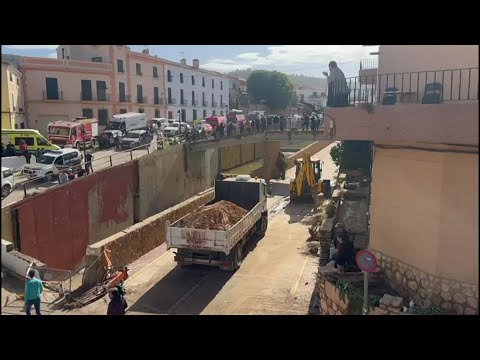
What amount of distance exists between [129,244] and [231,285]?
14.6ft

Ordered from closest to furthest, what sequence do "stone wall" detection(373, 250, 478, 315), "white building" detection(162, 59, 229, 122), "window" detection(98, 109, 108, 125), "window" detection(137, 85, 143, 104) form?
1. "stone wall" detection(373, 250, 478, 315)
2. "window" detection(98, 109, 108, 125)
3. "window" detection(137, 85, 143, 104)
4. "white building" detection(162, 59, 229, 122)

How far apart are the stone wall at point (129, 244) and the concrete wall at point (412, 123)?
25.4 ft

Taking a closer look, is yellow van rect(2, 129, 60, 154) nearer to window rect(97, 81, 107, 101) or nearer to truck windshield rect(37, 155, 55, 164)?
truck windshield rect(37, 155, 55, 164)

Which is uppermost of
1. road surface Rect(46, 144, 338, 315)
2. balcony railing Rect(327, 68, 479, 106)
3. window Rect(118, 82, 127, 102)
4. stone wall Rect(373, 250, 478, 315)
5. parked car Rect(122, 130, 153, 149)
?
window Rect(118, 82, 127, 102)

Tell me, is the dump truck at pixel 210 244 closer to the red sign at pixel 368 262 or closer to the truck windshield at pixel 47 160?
the red sign at pixel 368 262

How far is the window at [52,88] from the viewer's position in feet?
85.4

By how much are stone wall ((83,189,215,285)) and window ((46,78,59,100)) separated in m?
12.0

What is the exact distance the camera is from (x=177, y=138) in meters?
23.1

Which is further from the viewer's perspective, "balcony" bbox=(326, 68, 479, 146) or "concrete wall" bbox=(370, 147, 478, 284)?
"balcony" bbox=(326, 68, 479, 146)

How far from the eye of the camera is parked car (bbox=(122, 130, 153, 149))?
2369cm

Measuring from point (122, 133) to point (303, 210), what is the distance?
413 inches

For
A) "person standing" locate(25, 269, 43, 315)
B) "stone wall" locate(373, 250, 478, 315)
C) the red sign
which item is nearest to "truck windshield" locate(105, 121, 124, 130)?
"person standing" locate(25, 269, 43, 315)

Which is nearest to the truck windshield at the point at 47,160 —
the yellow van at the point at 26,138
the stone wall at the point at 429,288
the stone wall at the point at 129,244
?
the yellow van at the point at 26,138

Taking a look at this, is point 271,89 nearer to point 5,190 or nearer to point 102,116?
point 102,116
